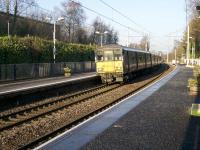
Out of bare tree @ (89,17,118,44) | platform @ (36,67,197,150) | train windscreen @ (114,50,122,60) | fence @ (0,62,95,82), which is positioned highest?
bare tree @ (89,17,118,44)

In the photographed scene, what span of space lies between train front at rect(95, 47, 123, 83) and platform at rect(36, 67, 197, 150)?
49.7 ft

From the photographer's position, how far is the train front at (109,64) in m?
33.2

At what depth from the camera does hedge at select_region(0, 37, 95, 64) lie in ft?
135

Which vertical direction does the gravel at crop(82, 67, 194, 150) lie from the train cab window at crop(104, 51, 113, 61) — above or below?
below

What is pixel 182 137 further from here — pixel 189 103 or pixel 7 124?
pixel 189 103

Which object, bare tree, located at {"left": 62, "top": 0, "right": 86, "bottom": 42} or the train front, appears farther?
bare tree, located at {"left": 62, "top": 0, "right": 86, "bottom": 42}

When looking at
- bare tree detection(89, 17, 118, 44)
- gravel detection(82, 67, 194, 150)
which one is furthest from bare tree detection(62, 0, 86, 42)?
gravel detection(82, 67, 194, 150)

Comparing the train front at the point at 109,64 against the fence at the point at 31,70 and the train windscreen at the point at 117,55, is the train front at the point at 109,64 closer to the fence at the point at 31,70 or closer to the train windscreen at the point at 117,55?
the train windscreen at the point at 117,55

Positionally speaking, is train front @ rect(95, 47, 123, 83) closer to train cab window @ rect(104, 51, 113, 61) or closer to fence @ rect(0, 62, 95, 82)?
train cab window @ rect(104, 51, 113, 61)

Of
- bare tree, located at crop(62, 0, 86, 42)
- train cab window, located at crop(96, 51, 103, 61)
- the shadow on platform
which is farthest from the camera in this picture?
bare tree, located at crop(62, 0, 86, 42)

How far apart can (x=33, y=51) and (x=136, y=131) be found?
118 feet

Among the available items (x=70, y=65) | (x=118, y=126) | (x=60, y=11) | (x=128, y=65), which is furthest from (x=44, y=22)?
(x=118, y=126)

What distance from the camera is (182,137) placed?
11.4 metres

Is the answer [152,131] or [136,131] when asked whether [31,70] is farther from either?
[152,131]
